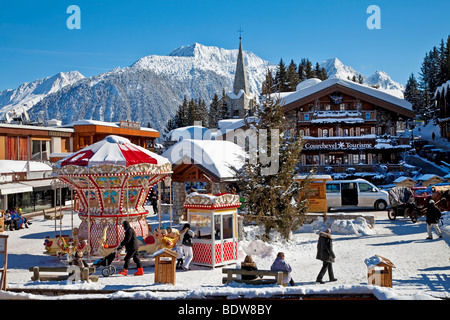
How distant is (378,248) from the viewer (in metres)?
17.7

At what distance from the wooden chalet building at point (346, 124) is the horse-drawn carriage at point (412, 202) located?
678 inches

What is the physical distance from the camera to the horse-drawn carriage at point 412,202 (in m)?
24.0

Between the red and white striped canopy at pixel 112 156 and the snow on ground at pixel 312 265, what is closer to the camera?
the snow on ground at pixel 312 265

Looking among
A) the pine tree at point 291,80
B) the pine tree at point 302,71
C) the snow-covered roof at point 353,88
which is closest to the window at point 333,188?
the snow-covered roof at point 353,88

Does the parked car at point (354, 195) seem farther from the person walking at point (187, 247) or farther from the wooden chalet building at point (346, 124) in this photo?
the person walking at point (187, 247)

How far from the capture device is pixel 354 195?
95.2 feet

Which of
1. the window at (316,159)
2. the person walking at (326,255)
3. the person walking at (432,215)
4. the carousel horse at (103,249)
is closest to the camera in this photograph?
the person walking at (326,255)

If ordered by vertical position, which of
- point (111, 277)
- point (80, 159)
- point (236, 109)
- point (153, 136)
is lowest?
point (111, 277)

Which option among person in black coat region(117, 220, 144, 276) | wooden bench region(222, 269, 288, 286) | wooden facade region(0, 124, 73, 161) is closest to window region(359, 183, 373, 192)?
person in black coat region(117, 220, 144, 276)

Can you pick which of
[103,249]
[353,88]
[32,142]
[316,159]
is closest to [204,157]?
[103,249]

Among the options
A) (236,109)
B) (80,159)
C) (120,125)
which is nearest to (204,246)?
(80,159)
